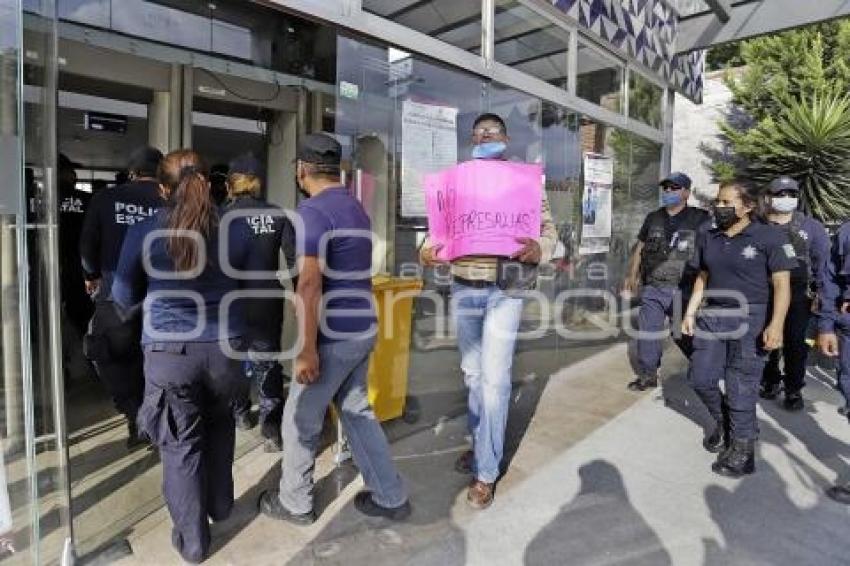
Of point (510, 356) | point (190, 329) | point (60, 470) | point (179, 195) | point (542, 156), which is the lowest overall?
point (60, 470)

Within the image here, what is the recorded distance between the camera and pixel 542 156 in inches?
216

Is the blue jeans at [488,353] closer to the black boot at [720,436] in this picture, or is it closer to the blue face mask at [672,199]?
→ the black boot at [720,436]

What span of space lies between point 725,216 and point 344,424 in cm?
Answer: 257

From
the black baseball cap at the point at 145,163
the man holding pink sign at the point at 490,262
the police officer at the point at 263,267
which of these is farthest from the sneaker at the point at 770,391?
the black baseball cap at the point at 145,163

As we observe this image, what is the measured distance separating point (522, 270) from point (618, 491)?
4.34ft

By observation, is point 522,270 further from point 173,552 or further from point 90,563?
point 90,563

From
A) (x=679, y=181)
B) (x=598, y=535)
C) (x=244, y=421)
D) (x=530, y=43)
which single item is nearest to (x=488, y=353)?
(x=598, y=535)

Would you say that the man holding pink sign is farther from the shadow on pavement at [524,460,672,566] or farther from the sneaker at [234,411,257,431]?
the sneaker at [234,411,257,431]

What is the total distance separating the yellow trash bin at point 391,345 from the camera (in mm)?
3850

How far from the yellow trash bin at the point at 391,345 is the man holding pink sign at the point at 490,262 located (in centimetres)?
64

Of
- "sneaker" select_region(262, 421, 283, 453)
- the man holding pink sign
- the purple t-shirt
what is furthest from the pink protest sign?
"sneaker" select_region(262, 421, 283, 453)

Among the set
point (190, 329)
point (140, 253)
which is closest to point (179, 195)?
point (140, 253)

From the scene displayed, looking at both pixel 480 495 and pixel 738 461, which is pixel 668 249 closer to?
pixel 738 461

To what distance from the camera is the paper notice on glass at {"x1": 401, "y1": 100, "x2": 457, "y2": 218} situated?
4059mm
